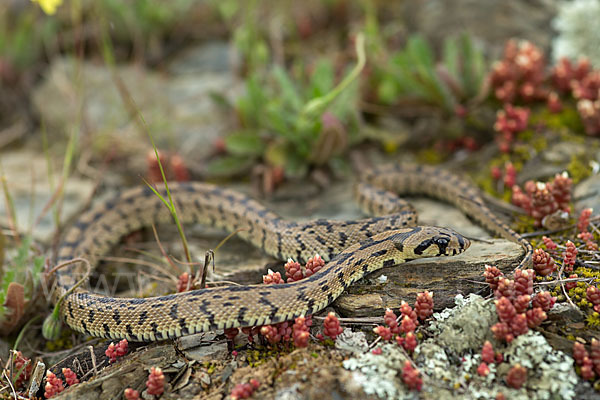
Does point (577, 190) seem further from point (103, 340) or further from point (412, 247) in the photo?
point (103, 340)

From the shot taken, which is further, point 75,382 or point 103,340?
point 103,340

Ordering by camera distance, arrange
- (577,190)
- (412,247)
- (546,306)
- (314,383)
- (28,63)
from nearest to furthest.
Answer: (314,383) → (546,306) → (412,247) → (577,190) → (28,63)

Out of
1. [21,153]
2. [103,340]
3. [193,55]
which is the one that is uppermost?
[193,55]

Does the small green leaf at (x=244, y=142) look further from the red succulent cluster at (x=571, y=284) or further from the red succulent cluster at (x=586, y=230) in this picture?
the red succulent cluster at (x=571, y=284)

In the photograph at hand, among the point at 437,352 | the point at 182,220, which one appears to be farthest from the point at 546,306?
the point at 182,220

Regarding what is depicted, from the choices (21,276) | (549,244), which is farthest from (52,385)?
(549,244)

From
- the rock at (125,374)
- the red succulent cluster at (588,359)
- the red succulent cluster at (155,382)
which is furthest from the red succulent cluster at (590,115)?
the red succulent cluster at (155,382)

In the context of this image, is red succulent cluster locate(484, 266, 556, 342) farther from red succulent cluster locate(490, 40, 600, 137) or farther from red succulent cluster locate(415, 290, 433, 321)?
red succulent cluster locate(490, 40, 600, 137)
